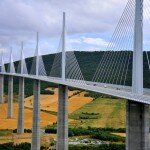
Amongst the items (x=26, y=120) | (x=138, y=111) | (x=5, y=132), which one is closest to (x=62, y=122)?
(x=138, y=111)

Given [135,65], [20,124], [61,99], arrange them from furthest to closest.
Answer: [20,124]
[61,99]
[135,65]

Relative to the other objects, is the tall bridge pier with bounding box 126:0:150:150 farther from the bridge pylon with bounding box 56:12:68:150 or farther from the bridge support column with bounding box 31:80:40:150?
the bridge support column with bounding box 31:80:40:150

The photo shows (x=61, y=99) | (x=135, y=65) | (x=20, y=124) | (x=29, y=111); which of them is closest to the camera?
(x=135, y=65)

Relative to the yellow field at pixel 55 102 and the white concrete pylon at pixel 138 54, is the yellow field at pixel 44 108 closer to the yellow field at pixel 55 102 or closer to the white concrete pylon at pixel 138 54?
the yellow field at pixel 55 102

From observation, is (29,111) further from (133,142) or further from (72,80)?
(133,142)

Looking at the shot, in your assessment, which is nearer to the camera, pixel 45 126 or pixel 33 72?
pixel 33 72

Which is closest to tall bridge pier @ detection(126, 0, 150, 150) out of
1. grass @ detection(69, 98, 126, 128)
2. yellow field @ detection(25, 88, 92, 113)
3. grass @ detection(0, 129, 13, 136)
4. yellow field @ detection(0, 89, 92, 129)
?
grass @ detection(0, 129, 13, 136)

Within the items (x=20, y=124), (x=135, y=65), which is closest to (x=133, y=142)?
(x=135, y=65)
